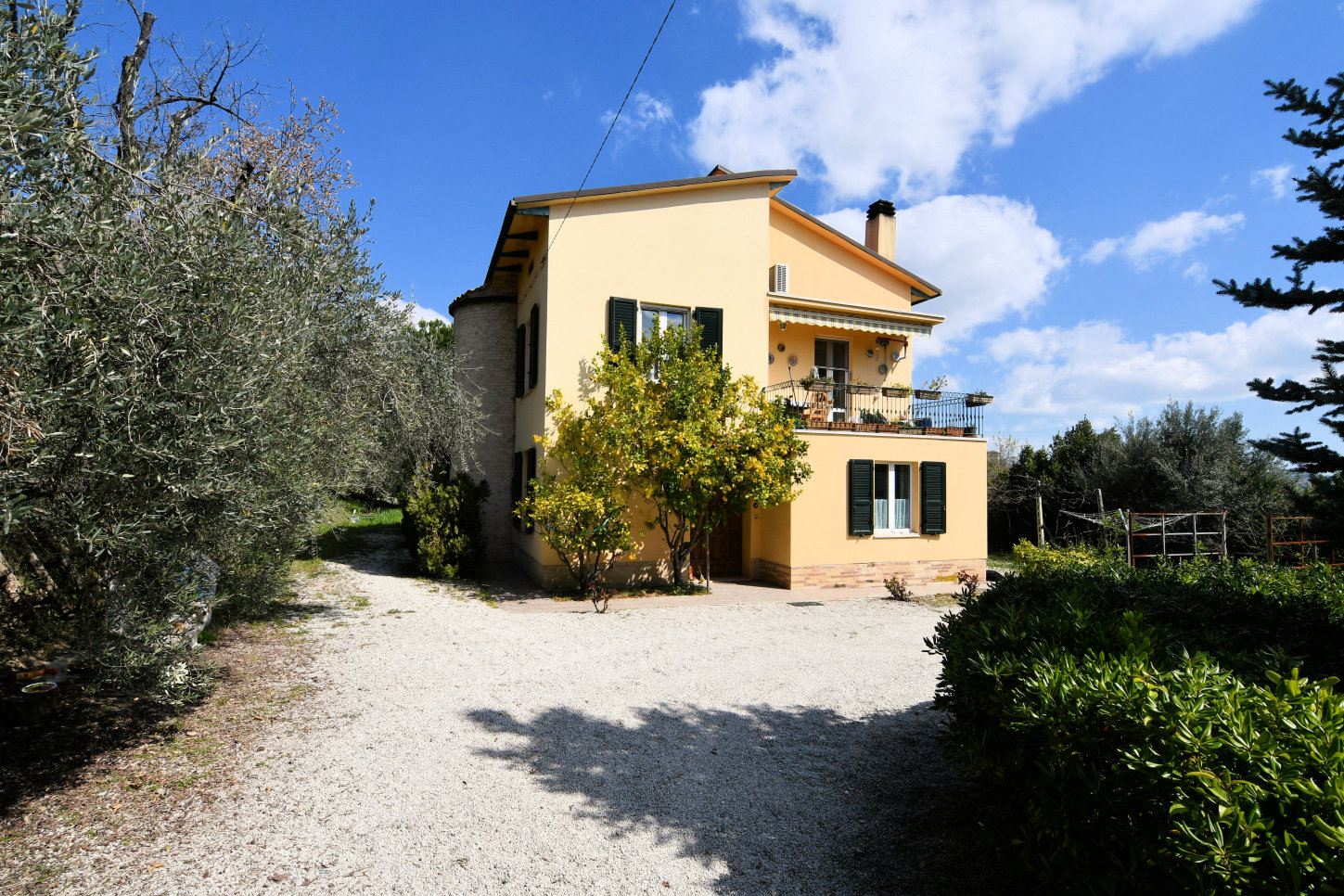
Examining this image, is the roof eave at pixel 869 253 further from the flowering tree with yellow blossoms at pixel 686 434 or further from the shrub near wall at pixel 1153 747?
the shrub near wall at pixel 1153 747

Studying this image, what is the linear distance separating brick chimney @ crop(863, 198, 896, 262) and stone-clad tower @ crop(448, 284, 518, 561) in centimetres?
1147

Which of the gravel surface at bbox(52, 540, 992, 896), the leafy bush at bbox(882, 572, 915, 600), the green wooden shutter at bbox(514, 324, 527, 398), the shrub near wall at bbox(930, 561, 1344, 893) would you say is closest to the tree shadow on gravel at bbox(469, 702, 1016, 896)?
the gravel surface at bbox(52, 540, 992, 896)

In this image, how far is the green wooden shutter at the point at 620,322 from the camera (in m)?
15.4

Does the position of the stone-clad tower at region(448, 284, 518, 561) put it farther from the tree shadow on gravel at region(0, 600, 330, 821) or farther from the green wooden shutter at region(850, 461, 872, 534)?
the tree shadow on gravel at region(0, 600, 330, 821)

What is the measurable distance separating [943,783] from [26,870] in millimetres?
6610

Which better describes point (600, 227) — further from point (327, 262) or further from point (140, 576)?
point (140, 576)

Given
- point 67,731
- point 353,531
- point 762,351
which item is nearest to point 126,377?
point 67,731

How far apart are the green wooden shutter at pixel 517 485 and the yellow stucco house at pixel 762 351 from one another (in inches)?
3.2

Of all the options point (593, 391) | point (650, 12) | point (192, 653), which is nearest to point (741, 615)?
point (593, 391)

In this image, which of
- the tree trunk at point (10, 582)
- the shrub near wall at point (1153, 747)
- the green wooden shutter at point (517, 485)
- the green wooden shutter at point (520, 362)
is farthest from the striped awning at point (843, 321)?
the tree trunk at point (10, 582)

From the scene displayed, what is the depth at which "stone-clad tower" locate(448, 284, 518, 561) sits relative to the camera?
1955 centimetres

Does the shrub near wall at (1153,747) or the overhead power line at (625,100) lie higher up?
the overhead power line at (625,100)

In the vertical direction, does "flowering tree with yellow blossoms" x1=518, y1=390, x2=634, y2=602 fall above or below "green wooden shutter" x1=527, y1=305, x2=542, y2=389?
below

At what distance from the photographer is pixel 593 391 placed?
1535 cm
